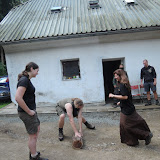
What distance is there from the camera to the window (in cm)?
713

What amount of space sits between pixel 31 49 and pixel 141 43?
15.5ft

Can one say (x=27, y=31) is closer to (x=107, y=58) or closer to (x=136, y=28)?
(x=107, y=58)

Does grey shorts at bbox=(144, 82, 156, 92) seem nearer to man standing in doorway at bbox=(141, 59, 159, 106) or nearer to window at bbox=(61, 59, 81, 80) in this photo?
man standing in doorway at bbox=(141, 59, 159, 106)

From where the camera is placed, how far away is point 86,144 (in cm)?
371

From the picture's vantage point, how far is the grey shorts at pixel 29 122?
8.96 ft

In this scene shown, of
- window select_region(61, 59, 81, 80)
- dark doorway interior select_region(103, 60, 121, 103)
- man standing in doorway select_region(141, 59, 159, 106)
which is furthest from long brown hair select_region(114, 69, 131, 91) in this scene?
dark doorway interior select_region(103, 60, 121, 103)

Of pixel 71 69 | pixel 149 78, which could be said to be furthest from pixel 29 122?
pixel 149 78

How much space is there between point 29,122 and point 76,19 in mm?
6302

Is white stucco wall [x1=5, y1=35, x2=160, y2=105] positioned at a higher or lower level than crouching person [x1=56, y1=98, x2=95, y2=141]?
higher

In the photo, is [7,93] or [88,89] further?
[7,93]

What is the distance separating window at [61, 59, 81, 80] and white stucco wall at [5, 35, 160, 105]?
288 mm

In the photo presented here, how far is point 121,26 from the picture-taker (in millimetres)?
6598

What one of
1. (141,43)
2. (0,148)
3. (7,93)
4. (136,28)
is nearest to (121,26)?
(136,28)

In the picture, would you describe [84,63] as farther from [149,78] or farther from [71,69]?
[149,78]
